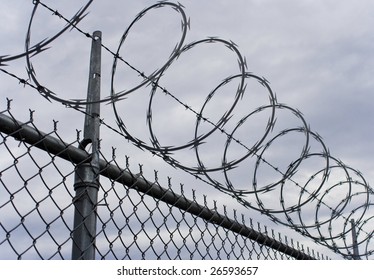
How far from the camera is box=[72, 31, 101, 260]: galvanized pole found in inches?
120

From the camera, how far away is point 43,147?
2.93 metres

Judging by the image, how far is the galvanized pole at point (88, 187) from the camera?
120 inches

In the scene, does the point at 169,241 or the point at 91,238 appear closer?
the point at 91,238

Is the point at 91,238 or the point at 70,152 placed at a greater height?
the point at 70,152

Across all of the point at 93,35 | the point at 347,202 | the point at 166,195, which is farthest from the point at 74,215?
the point at 347,202

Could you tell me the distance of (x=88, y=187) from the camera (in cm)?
314

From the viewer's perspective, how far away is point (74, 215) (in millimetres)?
3090

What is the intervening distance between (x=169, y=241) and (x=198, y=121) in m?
1.24

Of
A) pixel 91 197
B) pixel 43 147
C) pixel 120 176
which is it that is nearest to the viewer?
pixel 43 147

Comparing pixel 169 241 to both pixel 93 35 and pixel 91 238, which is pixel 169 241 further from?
pixel 93 35

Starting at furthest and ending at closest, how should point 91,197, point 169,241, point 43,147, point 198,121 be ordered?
point 198,121
point 169,241
point 91,197
point 43,147
